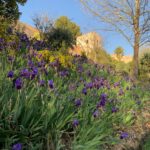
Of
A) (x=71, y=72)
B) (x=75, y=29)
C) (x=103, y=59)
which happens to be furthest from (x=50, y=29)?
(x=75, y=29)

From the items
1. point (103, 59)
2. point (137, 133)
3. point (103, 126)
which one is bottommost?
point (137, 133)

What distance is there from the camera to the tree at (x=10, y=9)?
12.5 meters

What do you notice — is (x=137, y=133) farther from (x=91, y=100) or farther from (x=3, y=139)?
(x=3, y=139)

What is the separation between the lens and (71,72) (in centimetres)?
707

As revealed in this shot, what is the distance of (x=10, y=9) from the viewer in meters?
12.9

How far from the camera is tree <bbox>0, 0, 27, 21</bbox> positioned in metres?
12.5

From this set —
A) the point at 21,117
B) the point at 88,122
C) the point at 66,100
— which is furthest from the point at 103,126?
the point at 21,117

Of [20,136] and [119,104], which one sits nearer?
[20,136]

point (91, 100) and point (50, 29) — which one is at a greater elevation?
point (50, 29)

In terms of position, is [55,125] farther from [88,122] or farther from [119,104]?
[119,104]

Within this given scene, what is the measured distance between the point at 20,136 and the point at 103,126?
126cm

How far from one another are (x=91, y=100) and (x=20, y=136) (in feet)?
6.02

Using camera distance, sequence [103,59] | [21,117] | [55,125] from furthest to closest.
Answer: [103,59]
[55,125]
[21,117]

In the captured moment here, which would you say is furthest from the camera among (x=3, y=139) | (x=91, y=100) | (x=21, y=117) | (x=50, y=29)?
(x=50, y=29)
